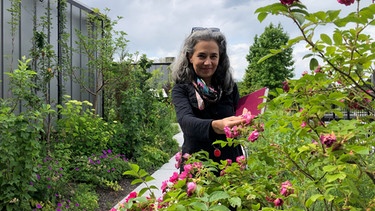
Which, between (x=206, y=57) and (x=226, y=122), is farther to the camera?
(x=206, y=57)

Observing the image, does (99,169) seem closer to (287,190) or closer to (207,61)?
(207,61)

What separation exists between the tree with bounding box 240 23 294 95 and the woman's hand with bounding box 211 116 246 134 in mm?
27265

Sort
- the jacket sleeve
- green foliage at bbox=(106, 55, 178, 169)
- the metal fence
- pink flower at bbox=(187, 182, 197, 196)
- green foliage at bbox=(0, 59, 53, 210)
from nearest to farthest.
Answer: pink flower at bbox=(187, 182, 197, 196)
the jacket sleeve
green foliage at bbox=(0, 59, 53, 210)
the metal fence
green foliage at bbox=(106, 55, 178, 169)

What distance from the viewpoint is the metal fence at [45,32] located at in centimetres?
502

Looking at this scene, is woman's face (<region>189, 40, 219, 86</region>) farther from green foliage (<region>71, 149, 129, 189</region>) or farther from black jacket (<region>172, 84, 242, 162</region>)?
Answer: green foliage (<region>71, 149, 129, 189</region>)

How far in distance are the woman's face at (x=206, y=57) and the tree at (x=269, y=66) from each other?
26836mm

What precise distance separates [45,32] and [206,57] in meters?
4.75

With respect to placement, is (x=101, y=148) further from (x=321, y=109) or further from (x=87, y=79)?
(x=321, y=109)

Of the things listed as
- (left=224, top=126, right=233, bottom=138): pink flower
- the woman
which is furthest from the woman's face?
(left=224, top=126, right=233, bottom=138): pink flower

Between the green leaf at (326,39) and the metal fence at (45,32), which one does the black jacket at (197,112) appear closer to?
the green leaf at (326,39)

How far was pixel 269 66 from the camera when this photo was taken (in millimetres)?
28906

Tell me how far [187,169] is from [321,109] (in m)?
0.49

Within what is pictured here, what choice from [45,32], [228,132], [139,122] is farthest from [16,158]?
[45,32]

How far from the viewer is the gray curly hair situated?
185cm
